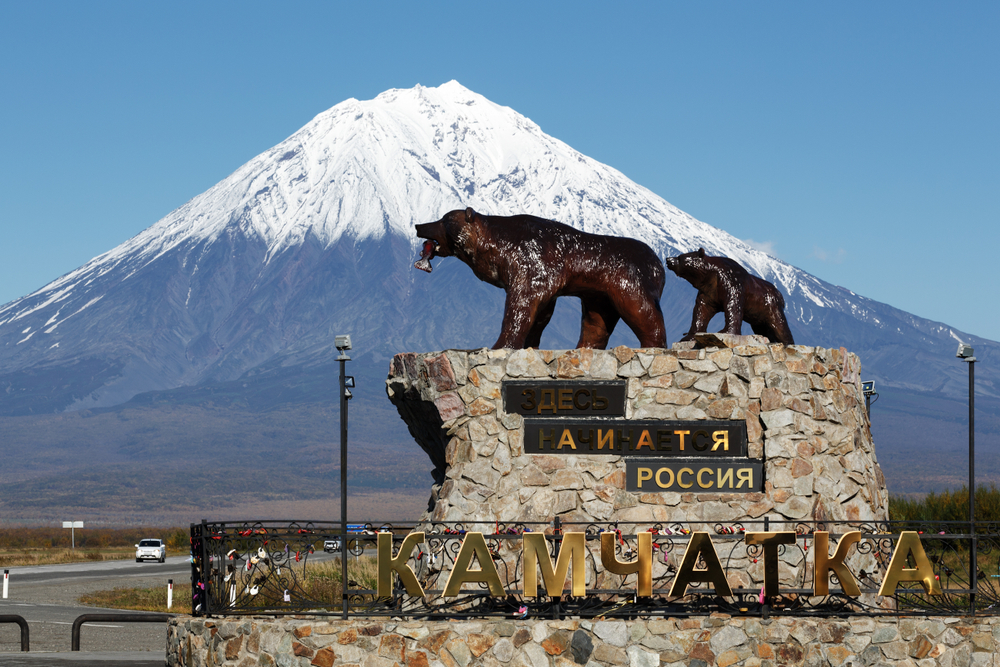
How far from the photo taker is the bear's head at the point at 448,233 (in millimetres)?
19125

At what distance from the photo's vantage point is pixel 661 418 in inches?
663

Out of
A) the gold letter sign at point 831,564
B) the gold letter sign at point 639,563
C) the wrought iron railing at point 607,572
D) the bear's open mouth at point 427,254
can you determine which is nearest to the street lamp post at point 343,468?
the wrought iron railing at point 607,572

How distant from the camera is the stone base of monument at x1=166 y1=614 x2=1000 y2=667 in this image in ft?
48.6

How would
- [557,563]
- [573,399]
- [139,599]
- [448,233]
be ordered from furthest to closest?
[139,599] → [448,233] → [573,399] → [557,563]

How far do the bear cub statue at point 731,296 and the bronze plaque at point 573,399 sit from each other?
10.7ft

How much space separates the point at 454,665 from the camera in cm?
1481

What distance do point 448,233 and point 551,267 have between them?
1.64 metres

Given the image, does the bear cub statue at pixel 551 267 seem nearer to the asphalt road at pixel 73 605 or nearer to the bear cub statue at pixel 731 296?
the bear cub statue at pixel 731 296

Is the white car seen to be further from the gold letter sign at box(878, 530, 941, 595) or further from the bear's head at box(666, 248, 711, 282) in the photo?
the gold letter sign at box(878, 530, 941, 595)

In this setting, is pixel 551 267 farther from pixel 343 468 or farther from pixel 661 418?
pixel 343 468

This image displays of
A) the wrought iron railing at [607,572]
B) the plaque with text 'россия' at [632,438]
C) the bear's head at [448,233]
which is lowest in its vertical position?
the wrought iron railing at [607,572]

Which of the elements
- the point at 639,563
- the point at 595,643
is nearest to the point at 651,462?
the point at 639,563

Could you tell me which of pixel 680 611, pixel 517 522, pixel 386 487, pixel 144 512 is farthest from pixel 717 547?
pixel 386 487

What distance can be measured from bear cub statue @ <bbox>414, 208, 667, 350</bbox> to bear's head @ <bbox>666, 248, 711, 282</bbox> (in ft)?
2.99
